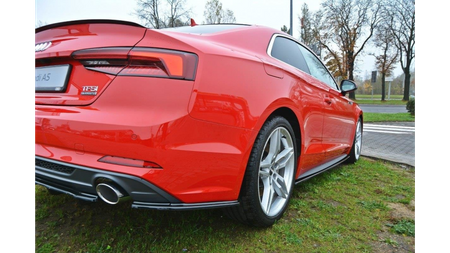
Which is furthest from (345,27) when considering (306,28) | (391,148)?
(391,148)

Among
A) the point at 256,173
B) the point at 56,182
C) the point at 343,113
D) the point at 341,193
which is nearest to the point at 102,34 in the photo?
the point at 56,182

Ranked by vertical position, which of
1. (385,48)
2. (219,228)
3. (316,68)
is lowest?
(219,228)

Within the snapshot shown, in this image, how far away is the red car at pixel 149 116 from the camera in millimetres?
1321

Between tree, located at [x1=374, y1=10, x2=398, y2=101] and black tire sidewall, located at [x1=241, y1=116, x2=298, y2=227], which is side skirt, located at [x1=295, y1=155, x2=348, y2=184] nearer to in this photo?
black tire sidewall, located at [x1=241, y1=116, x2=298, y2=227]

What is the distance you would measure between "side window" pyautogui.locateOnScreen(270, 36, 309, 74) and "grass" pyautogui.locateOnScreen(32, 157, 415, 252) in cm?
123

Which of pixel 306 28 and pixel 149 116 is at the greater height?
pixel 306 28

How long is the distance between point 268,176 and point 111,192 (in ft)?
3.48

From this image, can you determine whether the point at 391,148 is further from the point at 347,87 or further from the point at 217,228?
the point at 217,228

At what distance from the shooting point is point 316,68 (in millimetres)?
3076

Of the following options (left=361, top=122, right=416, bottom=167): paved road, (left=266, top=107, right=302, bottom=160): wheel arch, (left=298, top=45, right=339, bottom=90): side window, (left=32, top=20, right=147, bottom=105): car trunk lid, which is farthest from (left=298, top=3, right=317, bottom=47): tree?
(left=32, top=20, right=147, bottom=105): car trunk lid

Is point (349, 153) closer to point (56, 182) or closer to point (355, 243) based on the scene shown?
point (355, 243)

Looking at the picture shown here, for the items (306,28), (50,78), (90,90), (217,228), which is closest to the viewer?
(90,90)
